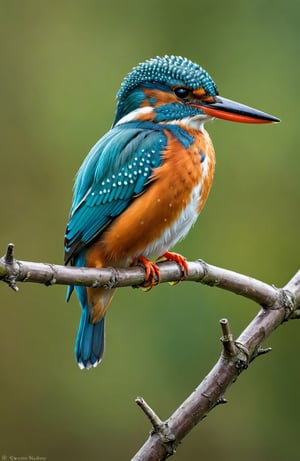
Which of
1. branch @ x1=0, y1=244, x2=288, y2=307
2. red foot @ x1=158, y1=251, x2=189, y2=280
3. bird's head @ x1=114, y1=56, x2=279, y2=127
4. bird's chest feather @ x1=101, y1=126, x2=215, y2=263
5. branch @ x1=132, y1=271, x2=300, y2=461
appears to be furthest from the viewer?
bird's head @ x1=114, y1=56, x2=279, y2=127

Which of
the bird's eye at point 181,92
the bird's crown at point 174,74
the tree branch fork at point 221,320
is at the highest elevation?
the bird's crown at point 174,74

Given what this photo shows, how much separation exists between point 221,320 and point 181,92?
3.90ft

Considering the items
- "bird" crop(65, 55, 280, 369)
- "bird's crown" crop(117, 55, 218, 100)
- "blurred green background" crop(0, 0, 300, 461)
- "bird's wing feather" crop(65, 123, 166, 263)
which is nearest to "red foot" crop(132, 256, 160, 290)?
"bird" crop(65, 55, 280, 369)

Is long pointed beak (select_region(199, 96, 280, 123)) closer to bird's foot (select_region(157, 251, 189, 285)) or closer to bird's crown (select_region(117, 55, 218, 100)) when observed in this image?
bird's crown (select_region(117, 55, 218, 100))

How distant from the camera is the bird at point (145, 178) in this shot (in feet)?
10.2

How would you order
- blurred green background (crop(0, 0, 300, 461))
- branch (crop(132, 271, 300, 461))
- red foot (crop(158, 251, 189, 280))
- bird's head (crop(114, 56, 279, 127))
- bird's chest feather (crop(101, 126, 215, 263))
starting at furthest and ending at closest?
blurred green background (crop(0, 0, 300, 461)), bird's head (crop(114, 56, 279, 127)), bird's chest feather (crop(101, 126, 215, 263)), red foot (crop(158, 251, 189, 280)), branch (crop(132, 271, 300, 461))

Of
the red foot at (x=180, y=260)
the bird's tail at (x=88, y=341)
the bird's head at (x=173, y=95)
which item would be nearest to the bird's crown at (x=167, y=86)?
the bird's head at (x=173, y=95)

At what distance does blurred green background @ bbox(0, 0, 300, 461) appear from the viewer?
192 inches

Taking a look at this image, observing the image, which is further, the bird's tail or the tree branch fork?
the bird's tail

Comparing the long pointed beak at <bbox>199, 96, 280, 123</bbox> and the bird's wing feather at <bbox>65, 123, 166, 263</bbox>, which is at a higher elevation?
the long pointed beak at <bbox>199, 96, 280, 123</bbox>

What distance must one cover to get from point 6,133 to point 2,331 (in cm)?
123

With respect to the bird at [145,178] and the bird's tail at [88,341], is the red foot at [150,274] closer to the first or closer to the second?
the bird at [145,178]

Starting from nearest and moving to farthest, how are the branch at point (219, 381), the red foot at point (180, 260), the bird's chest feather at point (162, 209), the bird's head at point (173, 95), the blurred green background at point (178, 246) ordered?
1. the branch at point (219, 381)
2. the red foot at point (180, 260)
3. the bird's chest feather at point (162, 209)
4. the bird's head at point (173, 95)
5. the blurred green background at point (178, 246)

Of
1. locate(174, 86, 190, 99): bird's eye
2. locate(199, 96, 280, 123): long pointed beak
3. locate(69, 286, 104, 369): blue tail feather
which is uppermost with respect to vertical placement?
locate(174, 86, 190, 99): bird's eye
